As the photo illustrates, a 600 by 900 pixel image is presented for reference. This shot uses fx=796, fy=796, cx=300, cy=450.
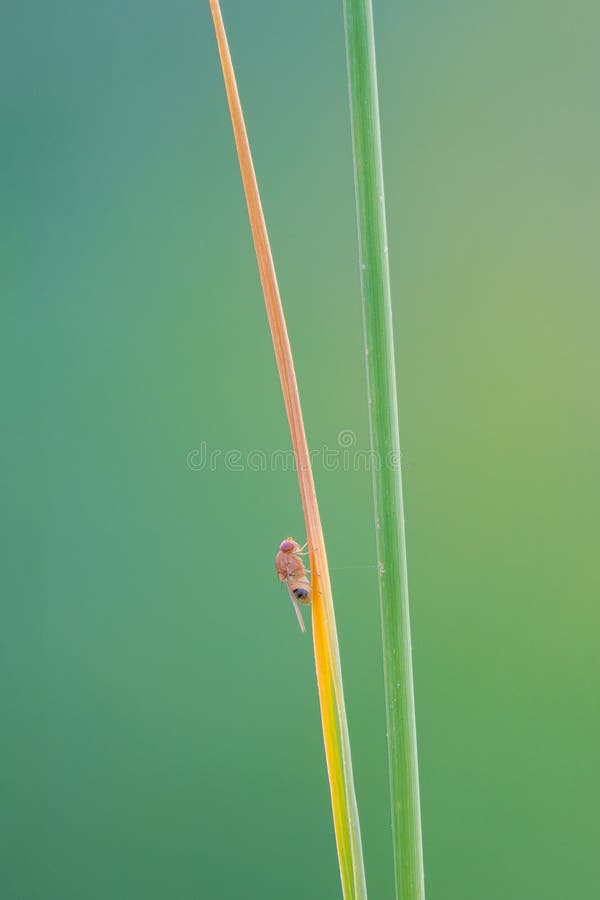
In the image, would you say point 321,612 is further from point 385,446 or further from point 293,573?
point 293,573

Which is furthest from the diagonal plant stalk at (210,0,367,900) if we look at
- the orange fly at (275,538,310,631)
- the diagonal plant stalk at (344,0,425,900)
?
the orange fly at (275,538,310,631)

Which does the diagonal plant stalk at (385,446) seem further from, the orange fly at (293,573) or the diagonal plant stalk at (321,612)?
the orange fly at (293,573)

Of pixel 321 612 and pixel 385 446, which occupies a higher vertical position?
pixel 385 446

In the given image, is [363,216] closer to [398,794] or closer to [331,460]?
[398,794]

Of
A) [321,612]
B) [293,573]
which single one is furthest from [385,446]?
[293,573]

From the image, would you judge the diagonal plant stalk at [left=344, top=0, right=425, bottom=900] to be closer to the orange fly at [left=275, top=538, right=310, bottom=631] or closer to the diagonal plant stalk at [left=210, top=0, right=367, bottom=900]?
the diagonal plant stalk at [left=210, top=0, right=367, bottom=900]

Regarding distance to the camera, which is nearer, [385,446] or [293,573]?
[385,446]
